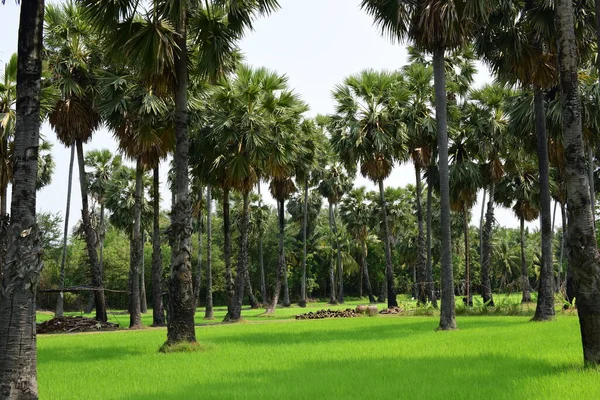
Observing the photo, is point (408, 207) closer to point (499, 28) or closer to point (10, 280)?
point (499, 28)

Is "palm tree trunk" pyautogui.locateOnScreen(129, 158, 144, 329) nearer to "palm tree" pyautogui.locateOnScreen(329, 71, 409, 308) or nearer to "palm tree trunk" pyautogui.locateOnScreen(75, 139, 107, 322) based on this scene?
"palm tree trunk" pyautogui.locateOnScreen(75, 139, 107, 322)

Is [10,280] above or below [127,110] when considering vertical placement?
below

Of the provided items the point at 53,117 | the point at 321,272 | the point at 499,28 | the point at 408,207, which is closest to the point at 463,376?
the point at 499,28

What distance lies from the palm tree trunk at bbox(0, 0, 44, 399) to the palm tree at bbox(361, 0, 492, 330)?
12.5 m

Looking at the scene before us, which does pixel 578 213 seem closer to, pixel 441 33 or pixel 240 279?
pixel 441 33

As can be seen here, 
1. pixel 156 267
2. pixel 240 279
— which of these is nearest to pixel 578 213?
pixel 156 267

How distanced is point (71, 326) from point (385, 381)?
19574 millimetres

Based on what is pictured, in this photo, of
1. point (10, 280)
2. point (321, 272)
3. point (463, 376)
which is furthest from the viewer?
point (321, 272)

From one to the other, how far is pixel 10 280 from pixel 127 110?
1619 cm

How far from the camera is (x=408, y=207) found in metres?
52.1

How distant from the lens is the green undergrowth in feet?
25.6

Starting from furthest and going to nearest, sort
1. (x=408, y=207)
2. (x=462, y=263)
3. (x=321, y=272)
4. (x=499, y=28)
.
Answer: (x=321, y=272) < (x=462, y=263) < (x=408, y=207) < (x=499, y=28)

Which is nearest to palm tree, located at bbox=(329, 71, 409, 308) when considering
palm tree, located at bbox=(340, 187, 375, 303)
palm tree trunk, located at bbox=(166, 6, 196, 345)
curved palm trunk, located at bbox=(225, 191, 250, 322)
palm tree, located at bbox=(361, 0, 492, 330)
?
curved palm trunk, located at bbox=(225, 191, 250, 322)

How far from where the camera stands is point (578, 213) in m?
9.36
